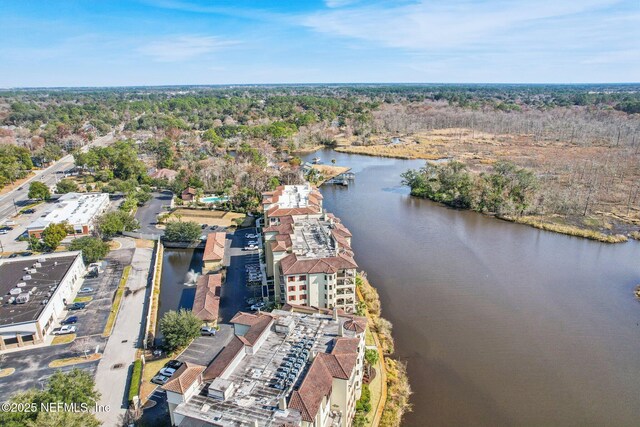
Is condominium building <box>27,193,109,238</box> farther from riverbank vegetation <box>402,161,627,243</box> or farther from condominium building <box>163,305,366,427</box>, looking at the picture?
riverbank vegetation <box>402,161,627,243</box>

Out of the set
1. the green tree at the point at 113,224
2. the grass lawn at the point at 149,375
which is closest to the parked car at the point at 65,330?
the grass lawn at the point at 149,375

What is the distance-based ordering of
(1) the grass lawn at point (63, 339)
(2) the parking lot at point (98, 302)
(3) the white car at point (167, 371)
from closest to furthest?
(3) the white car at point (167, 371) → (1) the grass lawn at point (63, 339) → (2) the parking lot at point (98, 302)

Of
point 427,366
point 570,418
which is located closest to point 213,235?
point 427,366

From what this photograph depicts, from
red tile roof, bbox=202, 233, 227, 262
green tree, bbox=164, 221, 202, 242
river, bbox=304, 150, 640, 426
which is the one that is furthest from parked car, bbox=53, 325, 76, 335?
river, bbox=304, 150, 640, 426

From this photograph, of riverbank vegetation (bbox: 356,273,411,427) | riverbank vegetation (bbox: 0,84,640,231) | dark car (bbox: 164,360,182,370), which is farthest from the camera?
riverbank vegetation (bbox: 0,84,640,231)

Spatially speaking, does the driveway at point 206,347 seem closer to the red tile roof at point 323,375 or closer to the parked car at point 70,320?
the red tile roof at point 323,375

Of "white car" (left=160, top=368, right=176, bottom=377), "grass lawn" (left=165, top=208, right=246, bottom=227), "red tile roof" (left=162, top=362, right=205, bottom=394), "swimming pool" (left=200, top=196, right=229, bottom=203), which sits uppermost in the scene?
"red tile roof" (left=162, top=362, right=205, bottom=394)

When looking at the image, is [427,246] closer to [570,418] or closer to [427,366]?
[427,366]
